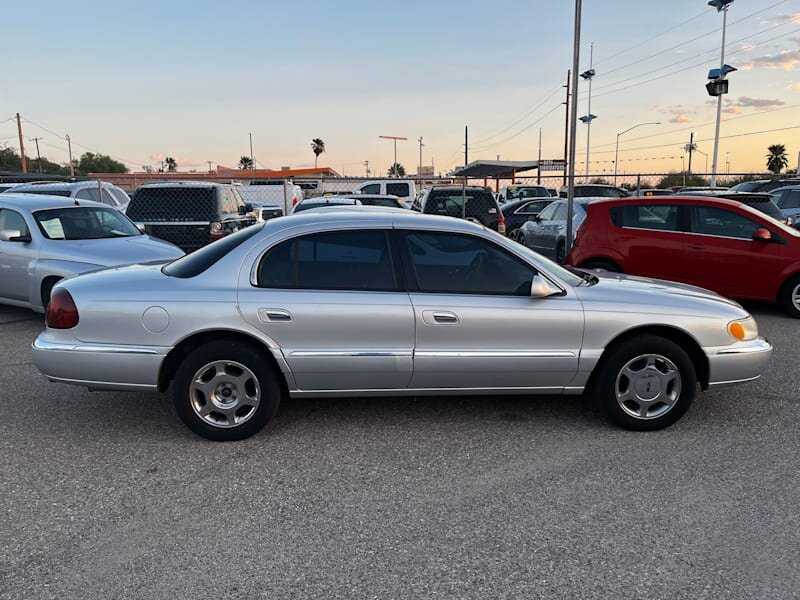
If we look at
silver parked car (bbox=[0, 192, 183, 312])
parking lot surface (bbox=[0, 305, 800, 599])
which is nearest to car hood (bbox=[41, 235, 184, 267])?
silver parked car (bbox=[0, 192, 183, 312])

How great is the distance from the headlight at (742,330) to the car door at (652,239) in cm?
412

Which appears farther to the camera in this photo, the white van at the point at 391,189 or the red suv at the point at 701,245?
the white van at the point at 391,189

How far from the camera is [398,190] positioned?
21781 millimetres

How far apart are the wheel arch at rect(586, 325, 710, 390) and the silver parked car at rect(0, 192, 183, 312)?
198 inches

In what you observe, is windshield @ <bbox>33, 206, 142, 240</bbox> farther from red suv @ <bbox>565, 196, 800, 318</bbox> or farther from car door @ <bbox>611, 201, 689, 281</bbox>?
car door @ <bbox>611, 201, 689, 281</bbox>

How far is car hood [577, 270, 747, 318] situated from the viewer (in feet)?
14.2

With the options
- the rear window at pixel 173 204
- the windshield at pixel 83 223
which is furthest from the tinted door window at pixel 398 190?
the windshield at pixel 83 223

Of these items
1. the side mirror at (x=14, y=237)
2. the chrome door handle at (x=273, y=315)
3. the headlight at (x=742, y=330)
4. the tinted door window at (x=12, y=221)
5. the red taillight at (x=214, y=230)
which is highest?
the tinted door window at (x=12, y=221)

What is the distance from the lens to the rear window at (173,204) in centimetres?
1089

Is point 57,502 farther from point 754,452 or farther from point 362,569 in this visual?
point 754,452

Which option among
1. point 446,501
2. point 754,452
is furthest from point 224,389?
point 754,452

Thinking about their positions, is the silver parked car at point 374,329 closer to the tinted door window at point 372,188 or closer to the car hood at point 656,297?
the car hood at point 656,297

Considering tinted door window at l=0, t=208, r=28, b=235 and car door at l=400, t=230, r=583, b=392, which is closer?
car door at l=400, t=230, r=583, b=392

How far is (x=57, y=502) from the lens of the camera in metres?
3.44
